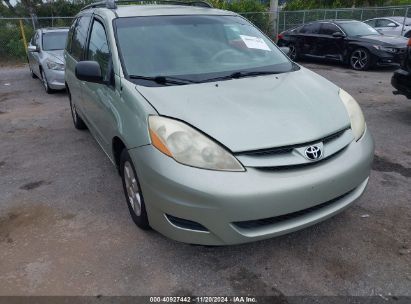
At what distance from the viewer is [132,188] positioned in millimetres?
2996

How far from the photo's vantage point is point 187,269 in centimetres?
262

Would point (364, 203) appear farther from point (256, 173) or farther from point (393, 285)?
point (256, 173)

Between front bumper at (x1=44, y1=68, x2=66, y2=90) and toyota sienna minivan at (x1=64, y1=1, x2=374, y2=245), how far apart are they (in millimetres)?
5112

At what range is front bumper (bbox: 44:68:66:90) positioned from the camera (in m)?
8.20

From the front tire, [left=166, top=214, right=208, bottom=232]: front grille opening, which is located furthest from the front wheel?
[left=166, top=214, right=208, bottom=232]: front grille opening

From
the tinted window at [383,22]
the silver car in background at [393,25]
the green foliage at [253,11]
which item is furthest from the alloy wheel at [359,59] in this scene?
the green foliage at [253,11]

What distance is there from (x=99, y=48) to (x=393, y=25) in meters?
14.6

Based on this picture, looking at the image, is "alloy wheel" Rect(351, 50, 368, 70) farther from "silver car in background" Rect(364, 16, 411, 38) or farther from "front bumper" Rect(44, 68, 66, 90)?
"front bumper" Rect(44, 68, 66, 90)

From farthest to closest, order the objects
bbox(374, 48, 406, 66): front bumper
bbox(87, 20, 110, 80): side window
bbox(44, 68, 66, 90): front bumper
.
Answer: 1. bbox(374, 48, 406, 66): front bumper
2. bbox(44, 68, 66, 90): front bumper
3. bbox(87, 20, 110, 80): side window

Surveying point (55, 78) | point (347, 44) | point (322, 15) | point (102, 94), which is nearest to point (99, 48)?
point (102, 94)

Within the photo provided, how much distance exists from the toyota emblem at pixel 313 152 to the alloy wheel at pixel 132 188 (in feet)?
4.06

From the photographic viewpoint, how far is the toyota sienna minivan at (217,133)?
2271 millimetres

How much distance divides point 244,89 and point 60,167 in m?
2.61

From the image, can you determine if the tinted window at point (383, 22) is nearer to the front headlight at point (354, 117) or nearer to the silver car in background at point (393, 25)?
the silver car in background at point (393, 25)
